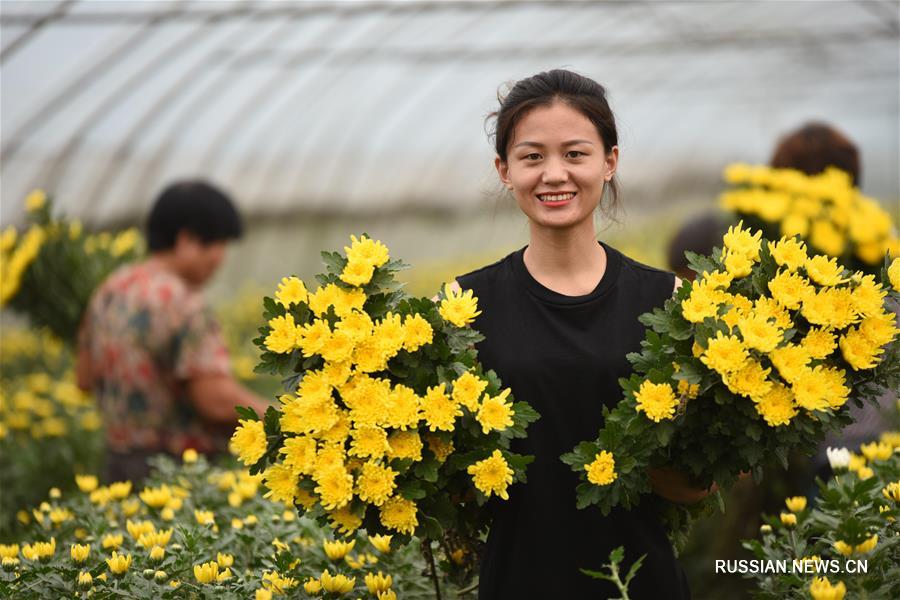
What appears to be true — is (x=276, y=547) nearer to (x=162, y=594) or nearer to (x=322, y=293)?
(x=162, y=594)

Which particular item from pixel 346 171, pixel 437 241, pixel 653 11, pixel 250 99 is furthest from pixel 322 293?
pixel 437 241

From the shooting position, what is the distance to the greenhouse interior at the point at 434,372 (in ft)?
5.44

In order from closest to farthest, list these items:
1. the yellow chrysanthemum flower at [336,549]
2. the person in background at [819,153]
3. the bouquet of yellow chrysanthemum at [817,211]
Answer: the yellow chrysanthemum flower at [336,549] < the bouquet of yellow chrysanthemum at [817,211] < the person in background at [819,153]

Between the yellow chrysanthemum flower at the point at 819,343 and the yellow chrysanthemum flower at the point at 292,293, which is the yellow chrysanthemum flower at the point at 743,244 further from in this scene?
the yellow chrysanthemum flower at the point at 292,293

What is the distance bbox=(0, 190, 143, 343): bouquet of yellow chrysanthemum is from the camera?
4.09m

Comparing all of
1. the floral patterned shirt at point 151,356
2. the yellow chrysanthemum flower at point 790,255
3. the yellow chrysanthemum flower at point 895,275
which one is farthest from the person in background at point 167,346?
the yellow chrysanthemum flower at point 895,275

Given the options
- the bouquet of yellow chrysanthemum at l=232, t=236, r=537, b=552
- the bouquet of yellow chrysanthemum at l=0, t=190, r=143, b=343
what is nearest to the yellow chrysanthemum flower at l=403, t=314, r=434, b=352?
the bouquet of yellow chrysanthemum at l=232, t=236, r=537, b=552

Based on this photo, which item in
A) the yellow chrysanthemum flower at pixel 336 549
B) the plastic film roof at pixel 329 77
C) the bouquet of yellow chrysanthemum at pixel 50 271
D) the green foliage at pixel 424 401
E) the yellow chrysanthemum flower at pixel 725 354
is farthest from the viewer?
the plastic film roof at pixel 329 77

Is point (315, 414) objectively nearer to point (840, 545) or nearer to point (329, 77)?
point (840, 545)

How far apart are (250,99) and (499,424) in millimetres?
7540

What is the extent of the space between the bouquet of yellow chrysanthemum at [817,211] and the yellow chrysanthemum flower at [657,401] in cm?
177

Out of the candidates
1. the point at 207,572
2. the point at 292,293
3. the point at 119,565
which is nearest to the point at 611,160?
the point at 292,293

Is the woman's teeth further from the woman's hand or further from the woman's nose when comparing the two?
the woman's hand

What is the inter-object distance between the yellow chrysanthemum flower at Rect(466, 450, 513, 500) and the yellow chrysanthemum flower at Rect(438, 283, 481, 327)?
0.23 m
